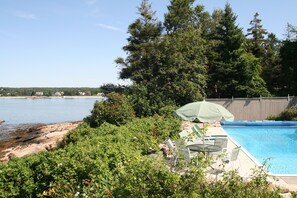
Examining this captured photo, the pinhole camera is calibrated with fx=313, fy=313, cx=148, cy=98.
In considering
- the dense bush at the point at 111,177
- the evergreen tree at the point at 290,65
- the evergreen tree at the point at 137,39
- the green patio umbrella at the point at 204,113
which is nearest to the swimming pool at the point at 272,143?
the green patio umbrella at the point at 204,113

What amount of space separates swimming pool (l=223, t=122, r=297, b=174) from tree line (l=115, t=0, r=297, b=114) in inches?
170

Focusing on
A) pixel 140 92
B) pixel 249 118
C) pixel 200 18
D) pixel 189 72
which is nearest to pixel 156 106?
pixel 140 92

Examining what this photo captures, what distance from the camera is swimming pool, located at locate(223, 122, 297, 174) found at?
11.1 metres

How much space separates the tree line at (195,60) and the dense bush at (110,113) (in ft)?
11.1

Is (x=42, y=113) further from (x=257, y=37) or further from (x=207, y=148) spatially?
(x=207, y=148)

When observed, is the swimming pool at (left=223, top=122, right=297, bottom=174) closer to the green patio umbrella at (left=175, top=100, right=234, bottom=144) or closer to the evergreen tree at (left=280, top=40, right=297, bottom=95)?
the green patio umbrella at (left=175, top=100, right=234, bottom=144)

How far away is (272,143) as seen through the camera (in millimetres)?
16000

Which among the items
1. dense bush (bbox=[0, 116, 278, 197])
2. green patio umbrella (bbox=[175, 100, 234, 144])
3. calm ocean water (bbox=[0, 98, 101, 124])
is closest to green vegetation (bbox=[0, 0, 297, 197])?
dense bush (bbox=[0, 116, 278, 197])

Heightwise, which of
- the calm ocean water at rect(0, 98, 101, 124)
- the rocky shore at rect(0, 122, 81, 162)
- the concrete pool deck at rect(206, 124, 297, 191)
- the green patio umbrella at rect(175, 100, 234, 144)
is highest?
the green patio umbrella at rect(175, 100, 234, 144)

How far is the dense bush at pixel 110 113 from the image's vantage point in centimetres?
1541

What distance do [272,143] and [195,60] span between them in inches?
355

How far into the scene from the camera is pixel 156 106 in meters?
19.8

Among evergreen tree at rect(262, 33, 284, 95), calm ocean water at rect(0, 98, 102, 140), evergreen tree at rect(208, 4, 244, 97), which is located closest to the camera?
evergreen tree at rect(208, 4, 244, 97)

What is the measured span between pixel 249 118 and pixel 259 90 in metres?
5.99
